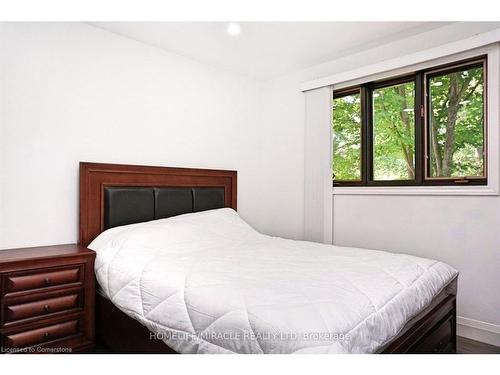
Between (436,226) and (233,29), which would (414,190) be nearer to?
(436,226)

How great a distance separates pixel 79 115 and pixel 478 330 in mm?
3370

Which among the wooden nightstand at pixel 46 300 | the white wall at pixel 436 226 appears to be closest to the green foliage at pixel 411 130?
the white wall at pixel 436 226

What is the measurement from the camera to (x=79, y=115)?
2520mm

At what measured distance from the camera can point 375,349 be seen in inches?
50.7

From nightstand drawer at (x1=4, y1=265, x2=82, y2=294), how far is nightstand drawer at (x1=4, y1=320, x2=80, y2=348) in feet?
0.83

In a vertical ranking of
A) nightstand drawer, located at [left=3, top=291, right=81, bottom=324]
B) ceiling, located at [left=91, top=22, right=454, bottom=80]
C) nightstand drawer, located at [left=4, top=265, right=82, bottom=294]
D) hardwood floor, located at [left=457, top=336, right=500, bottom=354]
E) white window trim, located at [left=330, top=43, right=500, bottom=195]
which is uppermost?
ceiling, located at [left=91, top=22, right=454, bottom=80]

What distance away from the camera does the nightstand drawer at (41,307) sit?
6.17ft

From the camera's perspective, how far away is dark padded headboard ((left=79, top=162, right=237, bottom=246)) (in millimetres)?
2508

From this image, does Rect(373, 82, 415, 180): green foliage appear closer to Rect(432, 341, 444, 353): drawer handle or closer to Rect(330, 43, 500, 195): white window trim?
Rect(330, 43, 500, 195): white window trim

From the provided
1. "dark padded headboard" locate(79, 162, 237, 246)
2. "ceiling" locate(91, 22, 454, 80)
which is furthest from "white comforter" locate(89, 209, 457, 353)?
"ceiling" locate(91, 22, 454, 80)

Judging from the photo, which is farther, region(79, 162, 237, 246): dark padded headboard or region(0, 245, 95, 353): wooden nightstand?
region(79, 162, 237, 246): dark padded headboard

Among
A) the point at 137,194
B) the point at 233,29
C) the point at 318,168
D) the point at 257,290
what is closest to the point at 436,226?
the point at 318,168

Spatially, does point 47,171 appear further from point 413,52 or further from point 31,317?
point 413,52
